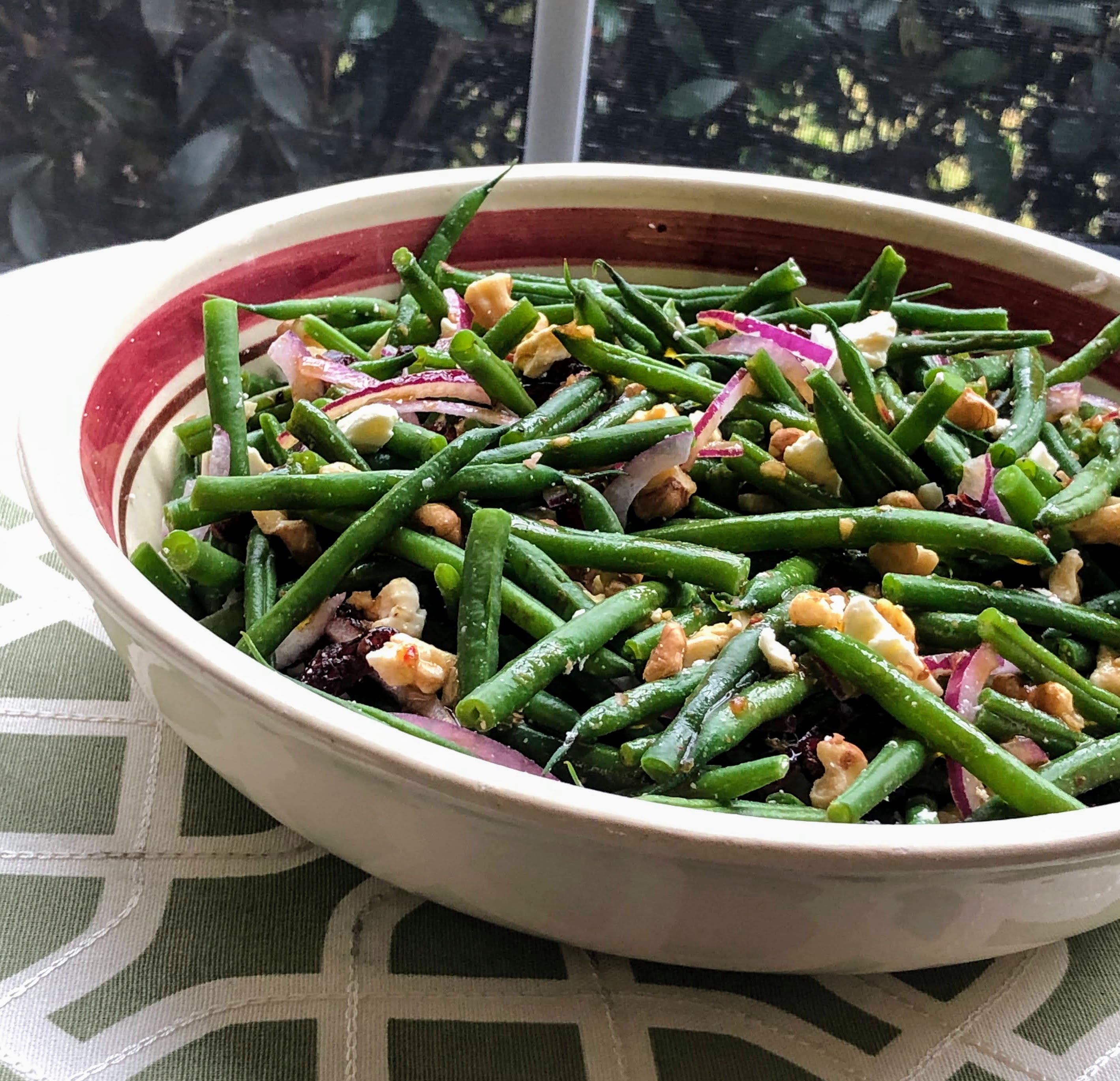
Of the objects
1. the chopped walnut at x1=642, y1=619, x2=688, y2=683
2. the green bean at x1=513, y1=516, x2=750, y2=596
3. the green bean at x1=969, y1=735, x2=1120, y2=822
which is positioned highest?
the green bean at x1=513, y1=516, x2=750, y2=596

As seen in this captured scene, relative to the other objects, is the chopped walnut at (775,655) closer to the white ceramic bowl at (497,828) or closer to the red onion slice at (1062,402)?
the white ceramic bowl at (497,828)

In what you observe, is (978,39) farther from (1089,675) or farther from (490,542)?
(490,542)

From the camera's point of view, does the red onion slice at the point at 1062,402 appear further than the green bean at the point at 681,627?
Yes

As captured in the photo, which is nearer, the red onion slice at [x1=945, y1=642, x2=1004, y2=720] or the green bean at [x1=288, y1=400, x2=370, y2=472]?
the red onion slice at [x1=945, y1=642, x2=1004, y2=720]

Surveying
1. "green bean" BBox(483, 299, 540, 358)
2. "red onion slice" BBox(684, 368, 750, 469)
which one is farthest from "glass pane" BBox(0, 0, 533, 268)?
"red onion slice" BBox(684, 368, 750, 469)

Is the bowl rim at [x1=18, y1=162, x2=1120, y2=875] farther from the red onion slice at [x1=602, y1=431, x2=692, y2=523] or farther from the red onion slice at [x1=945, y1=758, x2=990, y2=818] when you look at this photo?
the red onion slice at [x1=602, y1=431, x2=692, y2=523]

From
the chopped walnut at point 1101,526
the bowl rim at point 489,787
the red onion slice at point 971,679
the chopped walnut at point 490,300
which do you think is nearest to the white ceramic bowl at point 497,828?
the bowl rim at point 489,787

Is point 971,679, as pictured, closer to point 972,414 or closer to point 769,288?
point 972,414
